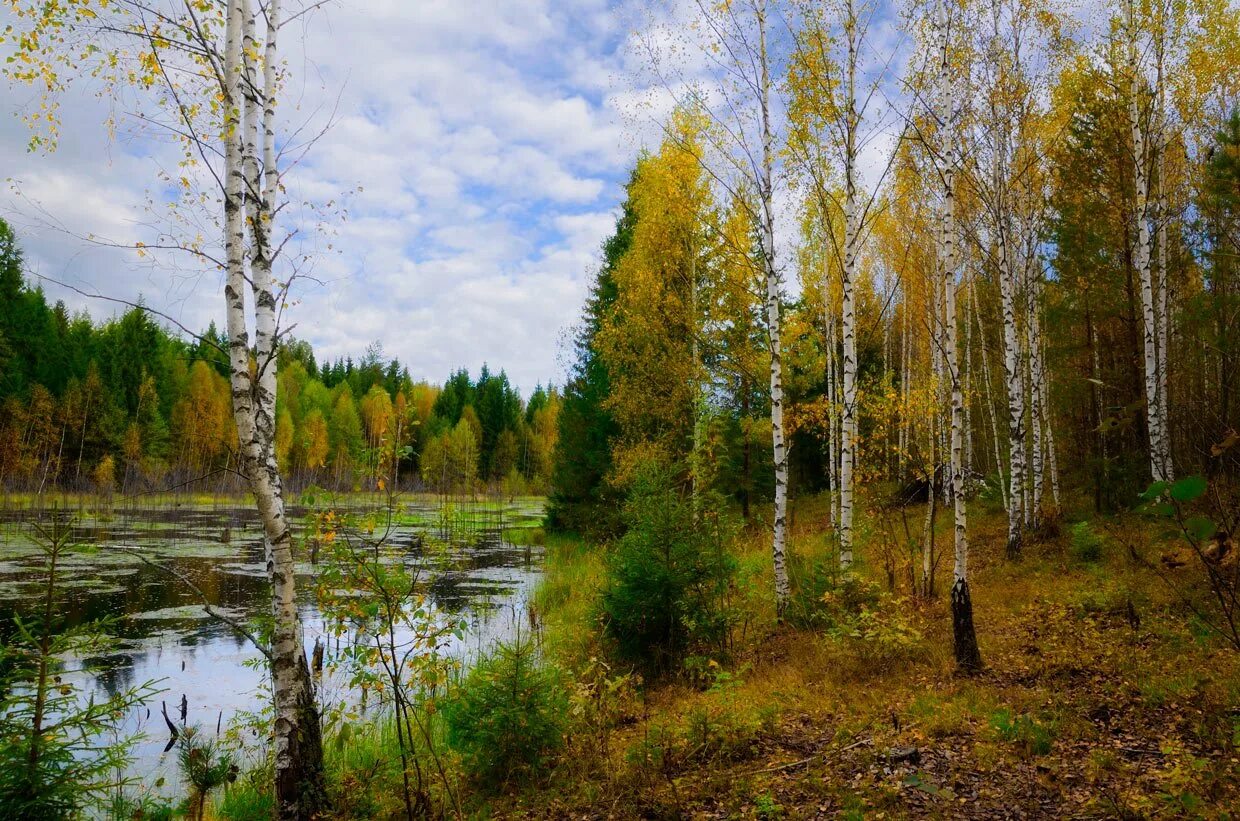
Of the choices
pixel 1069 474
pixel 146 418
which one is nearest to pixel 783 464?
pixel 1069 474

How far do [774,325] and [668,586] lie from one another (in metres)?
3.39

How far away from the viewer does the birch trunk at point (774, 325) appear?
315 inches

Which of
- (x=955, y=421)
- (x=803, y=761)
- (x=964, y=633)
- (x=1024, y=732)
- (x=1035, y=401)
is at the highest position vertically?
(x=1035, y=401)

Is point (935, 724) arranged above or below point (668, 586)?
below

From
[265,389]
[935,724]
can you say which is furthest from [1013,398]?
[265,389]

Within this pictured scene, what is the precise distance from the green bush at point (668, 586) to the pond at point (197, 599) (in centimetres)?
183

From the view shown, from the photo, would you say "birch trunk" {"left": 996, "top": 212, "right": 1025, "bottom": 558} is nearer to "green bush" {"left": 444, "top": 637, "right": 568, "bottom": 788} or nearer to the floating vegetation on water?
"green bush" {"left": 444, "top": 637, "right": 568, "bottom": 788}

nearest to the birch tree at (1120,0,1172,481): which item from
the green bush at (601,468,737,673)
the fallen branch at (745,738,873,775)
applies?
the green bush at (601,468,737,673)

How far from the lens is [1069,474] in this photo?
16.2m

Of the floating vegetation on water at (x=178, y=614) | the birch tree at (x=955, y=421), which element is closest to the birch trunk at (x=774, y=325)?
→ the birch tree at (x=955, y=421)

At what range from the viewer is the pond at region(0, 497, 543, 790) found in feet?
24.0

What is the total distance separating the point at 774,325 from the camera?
806 centimetres

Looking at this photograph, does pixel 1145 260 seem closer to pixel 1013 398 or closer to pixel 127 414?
pixel 1013 398

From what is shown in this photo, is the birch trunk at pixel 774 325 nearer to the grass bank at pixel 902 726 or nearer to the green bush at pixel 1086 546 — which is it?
the grass bank at pixel 902 726
